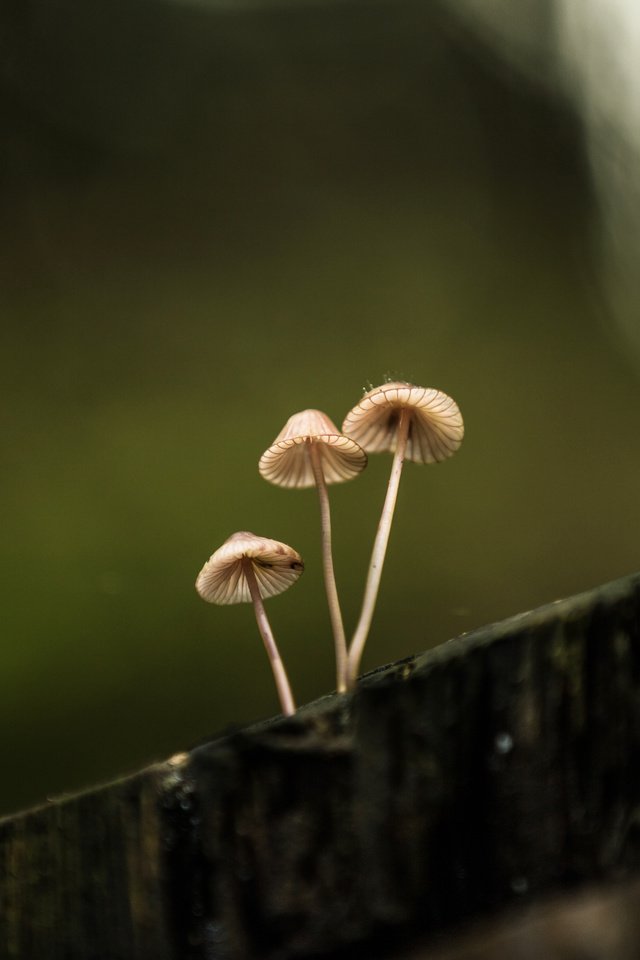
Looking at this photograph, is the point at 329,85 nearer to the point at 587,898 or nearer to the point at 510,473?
the point at 510,473

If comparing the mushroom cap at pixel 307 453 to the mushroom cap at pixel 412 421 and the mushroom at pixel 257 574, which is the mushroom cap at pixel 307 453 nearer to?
the mushroom cap at pixel 412 421

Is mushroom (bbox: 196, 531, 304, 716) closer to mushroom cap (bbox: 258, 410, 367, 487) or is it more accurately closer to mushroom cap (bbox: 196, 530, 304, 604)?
mushroom cap (bbox: 196, 530, 304, 604)

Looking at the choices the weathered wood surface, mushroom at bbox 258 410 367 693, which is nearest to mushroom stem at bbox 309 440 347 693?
mushroom at bbox 258 410 367 693

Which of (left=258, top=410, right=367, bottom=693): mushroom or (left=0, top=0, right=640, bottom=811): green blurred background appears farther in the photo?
(left=0, top=0, right=640, bottom=811): green blurred background

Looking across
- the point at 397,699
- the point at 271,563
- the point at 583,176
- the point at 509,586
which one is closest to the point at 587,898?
the point at 397,699

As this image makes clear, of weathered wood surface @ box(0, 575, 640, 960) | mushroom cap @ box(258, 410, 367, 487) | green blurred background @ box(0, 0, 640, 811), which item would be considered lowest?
weathered wood surface @ box(0, 575, 640, 960)

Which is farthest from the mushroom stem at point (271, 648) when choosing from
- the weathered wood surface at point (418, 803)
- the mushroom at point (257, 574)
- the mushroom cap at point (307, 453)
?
the weathered wood surface at point (418, 803)

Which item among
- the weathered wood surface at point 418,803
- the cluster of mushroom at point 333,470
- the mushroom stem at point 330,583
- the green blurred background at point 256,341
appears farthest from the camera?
the green blurred background at point 256,341

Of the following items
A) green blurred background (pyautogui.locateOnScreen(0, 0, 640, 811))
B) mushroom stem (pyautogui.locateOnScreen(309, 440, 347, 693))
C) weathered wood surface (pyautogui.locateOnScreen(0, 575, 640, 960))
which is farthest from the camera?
green blurred background (pyautogui.locateOnScreen(0, 0, 640, 811))

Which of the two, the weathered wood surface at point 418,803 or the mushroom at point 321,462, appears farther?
the mushroom at point 321,462
